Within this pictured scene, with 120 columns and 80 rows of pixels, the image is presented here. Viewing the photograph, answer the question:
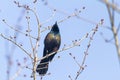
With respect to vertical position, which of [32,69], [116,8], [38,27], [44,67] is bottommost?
[44,67]

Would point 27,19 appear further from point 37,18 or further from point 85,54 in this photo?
point 85,54

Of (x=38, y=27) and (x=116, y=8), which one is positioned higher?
(x=116, y=8)

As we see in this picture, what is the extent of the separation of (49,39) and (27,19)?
2.57 m

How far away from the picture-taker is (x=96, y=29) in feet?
19.6

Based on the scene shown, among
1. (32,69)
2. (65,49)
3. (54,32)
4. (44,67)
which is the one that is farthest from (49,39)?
(32,69)

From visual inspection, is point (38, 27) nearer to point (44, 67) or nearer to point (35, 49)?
point (35, 49)

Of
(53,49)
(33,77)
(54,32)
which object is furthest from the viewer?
(54,32)

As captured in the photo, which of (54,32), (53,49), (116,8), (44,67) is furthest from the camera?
(54,32)

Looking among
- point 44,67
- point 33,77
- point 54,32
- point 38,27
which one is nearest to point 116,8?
point 33,77

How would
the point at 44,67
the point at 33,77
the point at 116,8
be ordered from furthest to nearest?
the point at 44,67 < the point at 33,77 < the point at 116,8

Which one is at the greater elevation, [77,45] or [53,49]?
[77,45]

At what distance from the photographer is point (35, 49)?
550cm

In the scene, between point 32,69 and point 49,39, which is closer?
point 32,69

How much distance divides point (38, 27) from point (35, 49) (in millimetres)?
439
